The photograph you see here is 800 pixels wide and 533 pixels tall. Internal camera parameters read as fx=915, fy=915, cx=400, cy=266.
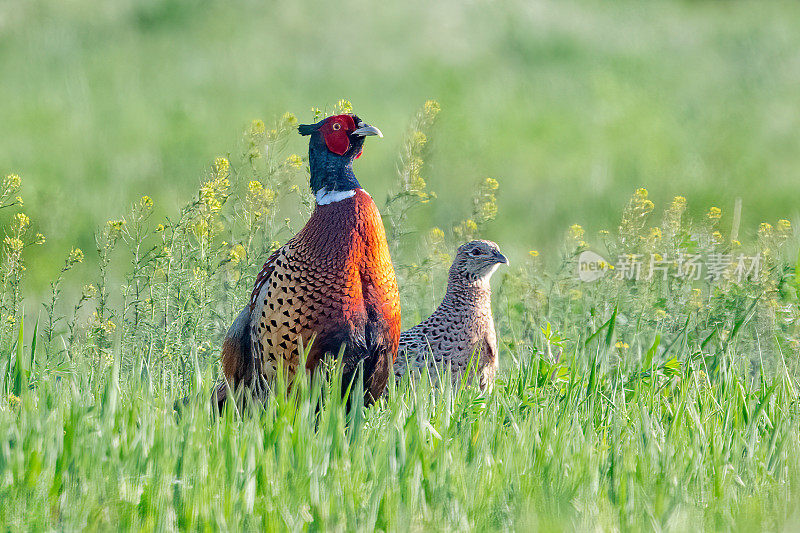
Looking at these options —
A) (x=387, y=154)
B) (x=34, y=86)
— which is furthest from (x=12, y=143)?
(x=387, y=154)

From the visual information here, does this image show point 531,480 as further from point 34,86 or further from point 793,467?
point 34,86

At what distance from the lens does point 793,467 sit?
11.8 ft

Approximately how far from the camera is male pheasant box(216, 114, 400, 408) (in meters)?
4.00

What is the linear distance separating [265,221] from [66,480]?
231cm

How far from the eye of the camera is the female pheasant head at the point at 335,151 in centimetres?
420

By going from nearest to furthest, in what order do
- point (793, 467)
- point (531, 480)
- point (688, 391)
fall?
point (531, 480) → point (793, 467) → point (688, 391)

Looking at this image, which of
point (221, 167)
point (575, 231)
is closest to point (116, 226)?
point (221, 167)

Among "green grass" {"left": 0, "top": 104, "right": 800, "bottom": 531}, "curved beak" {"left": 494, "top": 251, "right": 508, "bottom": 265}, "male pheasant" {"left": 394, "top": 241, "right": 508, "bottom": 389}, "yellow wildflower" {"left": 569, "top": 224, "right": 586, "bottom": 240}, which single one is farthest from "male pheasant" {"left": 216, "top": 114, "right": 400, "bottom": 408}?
"yellow wildflower" {"left": 569, "top": 224, "right": 586, "bottom": 240}

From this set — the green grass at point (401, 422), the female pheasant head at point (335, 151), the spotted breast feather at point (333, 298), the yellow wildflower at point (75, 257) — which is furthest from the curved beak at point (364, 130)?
the yellow wildflower at point (75, 257)

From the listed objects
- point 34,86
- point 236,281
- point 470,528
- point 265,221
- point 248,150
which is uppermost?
point 34,86

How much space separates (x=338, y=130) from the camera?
4.21m

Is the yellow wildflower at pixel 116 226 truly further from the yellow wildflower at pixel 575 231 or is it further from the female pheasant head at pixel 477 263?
the yellow wildflower at pixel 575 231

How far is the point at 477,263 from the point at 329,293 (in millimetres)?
1232

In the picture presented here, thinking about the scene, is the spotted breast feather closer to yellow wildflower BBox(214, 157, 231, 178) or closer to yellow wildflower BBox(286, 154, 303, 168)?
yellow wildflower BBox(214, 157, 231, 178)
